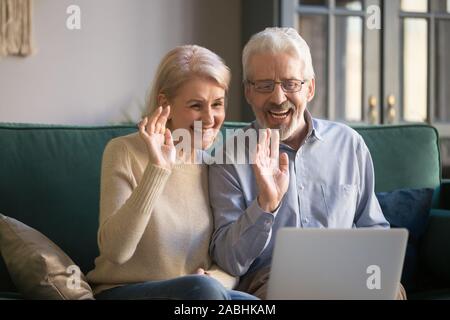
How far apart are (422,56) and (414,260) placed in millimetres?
2942

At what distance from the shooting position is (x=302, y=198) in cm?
216

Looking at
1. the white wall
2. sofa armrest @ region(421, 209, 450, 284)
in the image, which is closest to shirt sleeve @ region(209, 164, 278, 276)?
sofa armrest @ region(421, 209, 450, 284)

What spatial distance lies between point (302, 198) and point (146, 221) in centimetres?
53

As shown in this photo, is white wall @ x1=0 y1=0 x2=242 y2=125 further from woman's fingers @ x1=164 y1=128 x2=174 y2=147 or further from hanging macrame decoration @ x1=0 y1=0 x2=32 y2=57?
woman's fingers @ x1=164 y1=128 x2=174 y2=147

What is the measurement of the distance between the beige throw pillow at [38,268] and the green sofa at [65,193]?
0.22 meters

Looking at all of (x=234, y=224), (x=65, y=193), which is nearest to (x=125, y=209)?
(x=234, y=224)

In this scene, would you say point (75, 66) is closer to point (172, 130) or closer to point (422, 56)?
point (422, 56)

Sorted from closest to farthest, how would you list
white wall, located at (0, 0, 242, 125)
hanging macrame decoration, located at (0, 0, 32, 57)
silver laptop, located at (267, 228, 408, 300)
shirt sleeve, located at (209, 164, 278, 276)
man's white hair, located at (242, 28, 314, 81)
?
silver laptop, located at (267, 228, 408, 300)
shirt sleeve, located at (209, 164, 278, 276)
man's white hair, located at (242, 28, 314, 81)
hanging macrame decoration, located at (0, 0, 32, 57)
white wall, located at (0, 0, 242, 125)

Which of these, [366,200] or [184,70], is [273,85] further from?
[366,200]

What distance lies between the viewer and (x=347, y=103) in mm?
5102

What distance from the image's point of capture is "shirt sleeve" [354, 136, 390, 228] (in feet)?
7.22

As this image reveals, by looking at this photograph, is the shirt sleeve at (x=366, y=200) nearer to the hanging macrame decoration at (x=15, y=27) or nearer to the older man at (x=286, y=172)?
the older man at (x=286, y=172)

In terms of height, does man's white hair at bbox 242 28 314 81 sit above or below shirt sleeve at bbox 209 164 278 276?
above

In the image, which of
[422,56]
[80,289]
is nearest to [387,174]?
[80,289]
